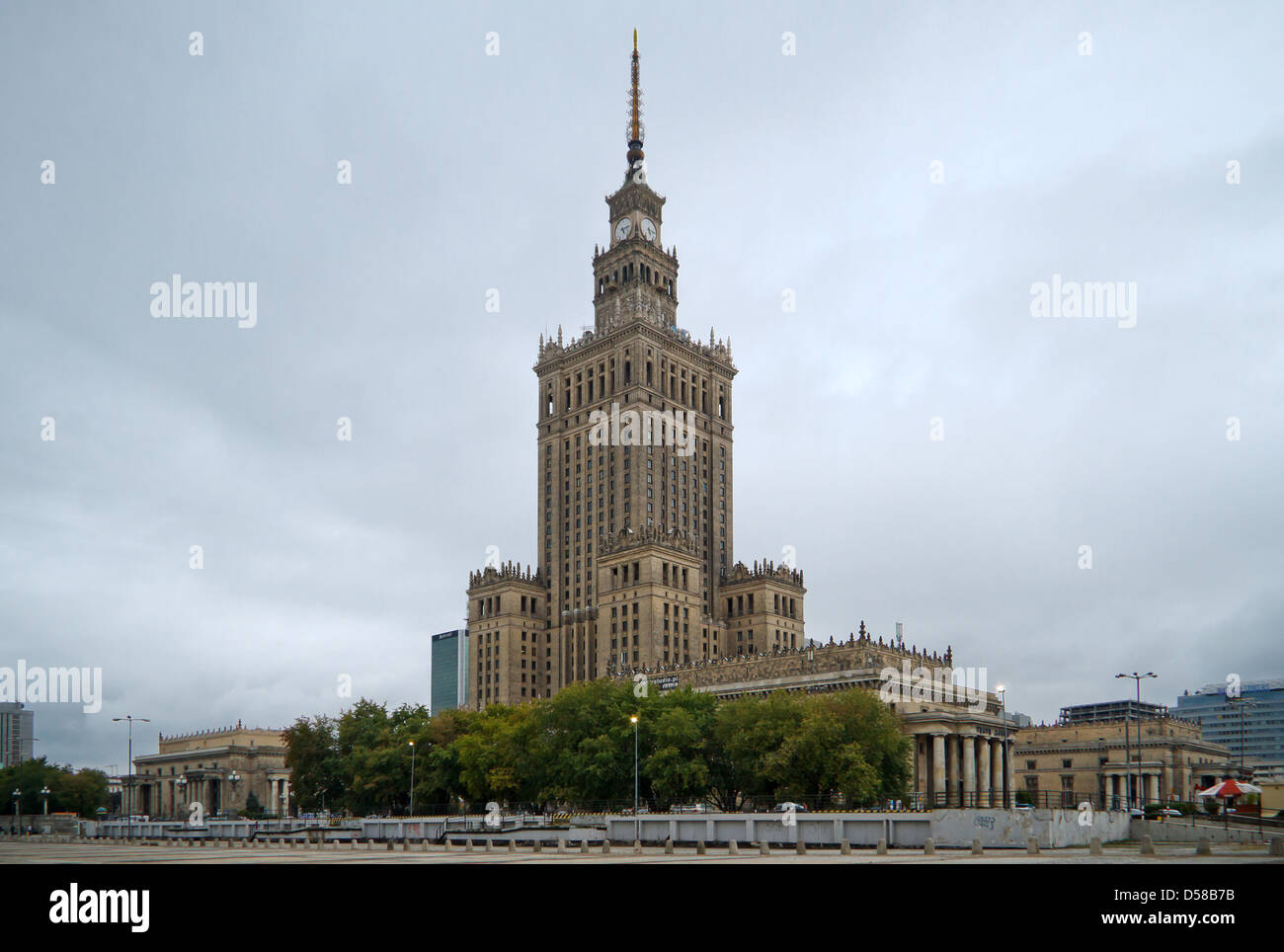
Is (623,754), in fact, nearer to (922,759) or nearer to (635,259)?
(922,759)

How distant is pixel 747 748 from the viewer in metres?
78.5

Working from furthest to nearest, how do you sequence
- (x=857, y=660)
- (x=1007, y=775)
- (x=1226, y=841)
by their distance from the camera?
1. (x=857, y=660)
2. (x=1007, y=775)
3. (x=1226, y=841)

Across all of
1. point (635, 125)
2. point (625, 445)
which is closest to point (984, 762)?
point (625, 445)

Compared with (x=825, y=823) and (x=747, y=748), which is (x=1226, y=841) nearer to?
(x=825, y=823)

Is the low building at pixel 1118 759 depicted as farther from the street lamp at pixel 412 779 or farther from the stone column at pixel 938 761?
Answer: the street lamp at pixel 412 779

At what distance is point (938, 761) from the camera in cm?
10175

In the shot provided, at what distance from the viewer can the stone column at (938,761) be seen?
101 m

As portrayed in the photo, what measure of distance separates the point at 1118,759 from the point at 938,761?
5238cm

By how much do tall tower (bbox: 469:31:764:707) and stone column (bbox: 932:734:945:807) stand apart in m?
56.4

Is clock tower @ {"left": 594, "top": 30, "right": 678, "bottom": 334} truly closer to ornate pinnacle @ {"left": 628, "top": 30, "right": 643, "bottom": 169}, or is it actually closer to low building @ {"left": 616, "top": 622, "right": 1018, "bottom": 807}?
ornate pinnacle @ {"left": 628, "top": 30, "right": 643, "bottom": 169}

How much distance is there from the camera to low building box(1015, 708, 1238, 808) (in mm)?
138625

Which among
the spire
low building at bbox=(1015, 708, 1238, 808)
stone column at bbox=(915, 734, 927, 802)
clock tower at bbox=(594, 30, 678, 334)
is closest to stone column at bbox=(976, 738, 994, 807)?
stone column at bbox=(915, 734, 927, 802)
